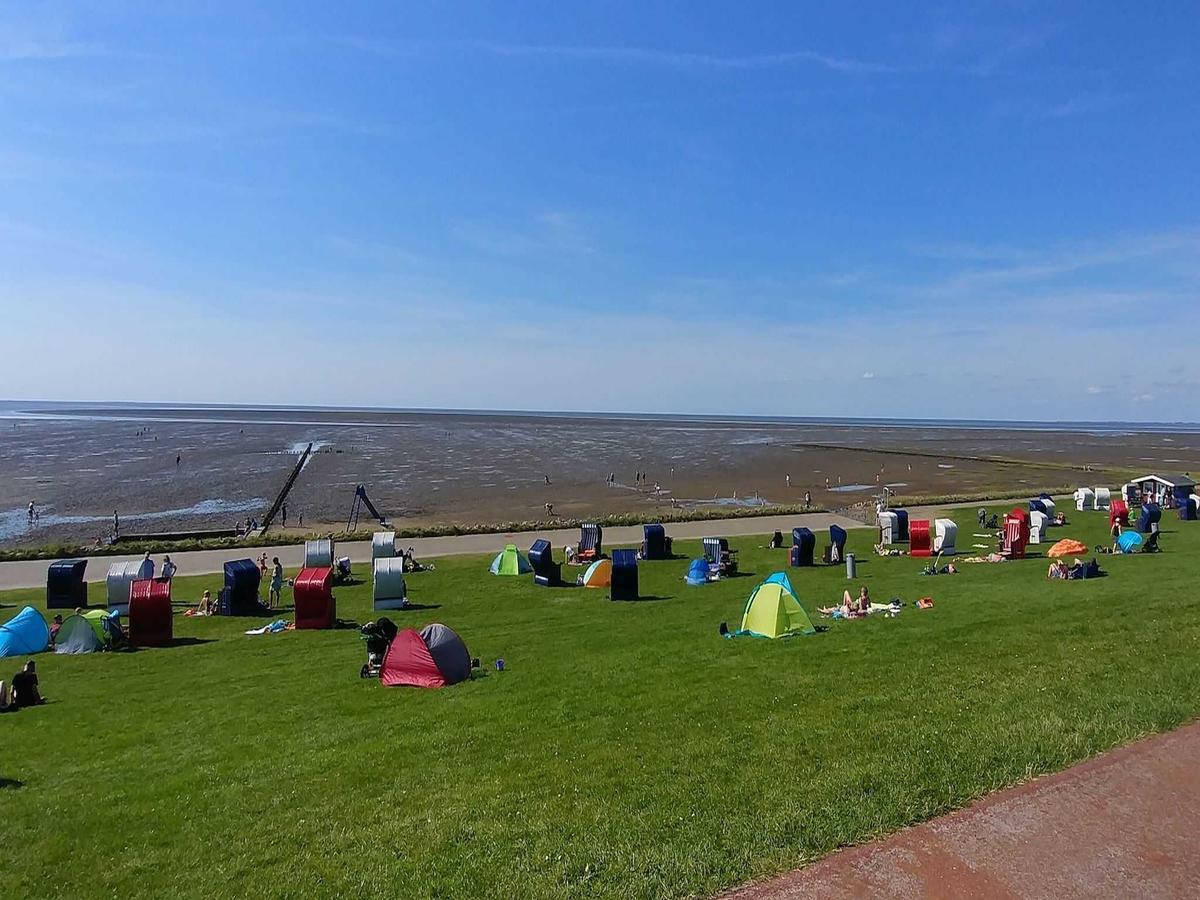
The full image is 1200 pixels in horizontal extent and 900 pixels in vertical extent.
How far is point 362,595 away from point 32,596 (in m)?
12.4

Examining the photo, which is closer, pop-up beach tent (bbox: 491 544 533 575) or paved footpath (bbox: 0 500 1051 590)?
pop-up beach tent (bbox: 491 544 533 575)

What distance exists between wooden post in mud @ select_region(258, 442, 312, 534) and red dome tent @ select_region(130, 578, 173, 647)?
2425 centimetres

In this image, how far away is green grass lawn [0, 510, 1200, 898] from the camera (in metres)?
8.21

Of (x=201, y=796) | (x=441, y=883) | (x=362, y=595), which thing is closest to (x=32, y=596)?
(x=362, y=595)

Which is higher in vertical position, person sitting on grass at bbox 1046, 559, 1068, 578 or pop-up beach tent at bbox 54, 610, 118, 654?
person sitting on grass at bbox 1046, 559, 1068, 578

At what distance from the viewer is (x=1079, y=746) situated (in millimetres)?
9445

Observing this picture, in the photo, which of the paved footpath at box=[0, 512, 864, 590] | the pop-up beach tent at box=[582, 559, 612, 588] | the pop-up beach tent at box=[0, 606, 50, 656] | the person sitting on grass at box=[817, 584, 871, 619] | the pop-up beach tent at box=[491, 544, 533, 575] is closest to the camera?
the pop-up beach tent at box=[0, 606, 50, 656]

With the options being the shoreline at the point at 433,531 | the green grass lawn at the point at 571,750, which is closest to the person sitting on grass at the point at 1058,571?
the green grass lawn at the point at 571,750

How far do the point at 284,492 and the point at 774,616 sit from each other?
53.4 m

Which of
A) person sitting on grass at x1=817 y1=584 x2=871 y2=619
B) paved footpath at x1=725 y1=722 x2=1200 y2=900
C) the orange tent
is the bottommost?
person sitting on grass at x1=817 y1=584 x2=871 y2=619

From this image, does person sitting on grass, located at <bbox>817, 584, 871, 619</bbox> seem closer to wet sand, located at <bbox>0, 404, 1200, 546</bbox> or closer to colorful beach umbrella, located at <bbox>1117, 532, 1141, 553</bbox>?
colorful beach umbrella, located at <bbox>1117, 532, 1141, 553</bbox>

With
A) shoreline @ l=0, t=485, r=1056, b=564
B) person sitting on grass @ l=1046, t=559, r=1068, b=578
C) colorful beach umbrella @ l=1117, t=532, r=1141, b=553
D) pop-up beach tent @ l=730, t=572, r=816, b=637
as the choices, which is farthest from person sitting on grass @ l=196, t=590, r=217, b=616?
colorful beach umbrella @ l=1117, t=532, r=1141, b=553

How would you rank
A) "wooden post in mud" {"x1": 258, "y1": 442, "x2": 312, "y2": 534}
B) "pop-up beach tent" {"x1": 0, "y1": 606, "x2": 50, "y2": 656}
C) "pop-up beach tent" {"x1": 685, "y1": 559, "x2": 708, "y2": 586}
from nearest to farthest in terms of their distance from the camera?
"pop-up beach tent" {"x1": 0, "y1": 606, "x2": 50, "y2": 656} → "pop-up beach tent" {"x1": 685, "y1": 559, "x2": 708, "y2": 586} → "wooden post in mud" {"x1": 258, "y1": 442, "x2": 312, "y2": 534}

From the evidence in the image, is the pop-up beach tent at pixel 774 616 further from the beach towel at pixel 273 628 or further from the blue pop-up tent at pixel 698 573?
the beach towel at pixel 273 628
